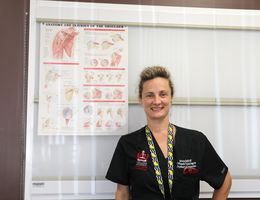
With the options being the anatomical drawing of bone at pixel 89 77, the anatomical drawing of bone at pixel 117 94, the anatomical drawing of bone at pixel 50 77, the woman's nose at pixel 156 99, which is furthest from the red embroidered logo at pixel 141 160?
the anatomical drawing of bone at pixel 50 77

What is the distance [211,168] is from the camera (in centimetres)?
141

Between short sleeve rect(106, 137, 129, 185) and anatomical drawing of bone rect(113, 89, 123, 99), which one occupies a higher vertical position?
anatomical drawing of bone rect(113, 89, 123, 99)

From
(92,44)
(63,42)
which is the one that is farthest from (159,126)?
(63,42)

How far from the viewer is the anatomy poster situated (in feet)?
5.28

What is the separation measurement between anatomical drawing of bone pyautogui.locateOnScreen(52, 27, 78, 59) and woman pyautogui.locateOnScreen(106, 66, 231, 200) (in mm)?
479

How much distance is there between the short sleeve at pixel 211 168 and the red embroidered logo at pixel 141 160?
278 millimetres

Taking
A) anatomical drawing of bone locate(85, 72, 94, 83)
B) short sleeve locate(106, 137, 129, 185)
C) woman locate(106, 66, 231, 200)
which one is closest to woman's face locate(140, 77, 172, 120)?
woman locate(106, 66, 231, 200)

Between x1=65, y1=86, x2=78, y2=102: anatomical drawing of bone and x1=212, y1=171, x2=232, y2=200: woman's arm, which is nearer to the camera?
x1=212, y1=171, x2=232, y2=200: woman's arm

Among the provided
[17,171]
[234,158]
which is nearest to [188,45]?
[234,158]

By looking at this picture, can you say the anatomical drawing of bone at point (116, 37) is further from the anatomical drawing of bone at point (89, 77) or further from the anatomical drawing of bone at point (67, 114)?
the anatomical drawing of bone at point (67, 114)

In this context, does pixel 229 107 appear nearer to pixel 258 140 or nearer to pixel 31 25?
pixel 258 140

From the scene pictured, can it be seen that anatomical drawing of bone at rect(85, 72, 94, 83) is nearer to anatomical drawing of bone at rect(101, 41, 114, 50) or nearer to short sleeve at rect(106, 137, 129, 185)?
anatomical drawing of bone at rect(101, 41, 114, 50)

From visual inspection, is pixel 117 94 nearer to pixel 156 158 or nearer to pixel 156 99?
pixel 156 99

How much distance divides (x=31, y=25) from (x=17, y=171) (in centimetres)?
78
